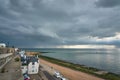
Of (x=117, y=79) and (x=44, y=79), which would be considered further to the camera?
(x=117, y=79)

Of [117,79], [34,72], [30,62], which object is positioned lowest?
[117,79]

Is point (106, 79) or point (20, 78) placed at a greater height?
point (20, 78)

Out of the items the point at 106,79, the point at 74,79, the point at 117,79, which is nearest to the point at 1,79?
the point at 74,79

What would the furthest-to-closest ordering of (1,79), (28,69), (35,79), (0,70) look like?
(28,69) < (0,70) < (35,79) < (1,79)

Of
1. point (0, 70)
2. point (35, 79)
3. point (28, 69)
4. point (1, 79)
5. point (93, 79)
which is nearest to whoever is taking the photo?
point (1, 79)

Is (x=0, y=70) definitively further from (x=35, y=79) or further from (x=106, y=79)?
(x=106, y=79)

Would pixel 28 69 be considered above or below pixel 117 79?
above

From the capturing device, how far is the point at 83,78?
54938 millimetres

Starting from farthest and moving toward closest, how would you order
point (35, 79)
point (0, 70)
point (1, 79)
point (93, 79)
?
point (93, 79)
point (0, 70)
point (35, 79)
point (1, 79)

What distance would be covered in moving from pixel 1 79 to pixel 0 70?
35.5 feet

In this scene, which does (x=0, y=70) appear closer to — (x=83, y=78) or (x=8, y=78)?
(x=8, y=78)

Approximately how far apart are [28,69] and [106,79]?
2835 centimetres

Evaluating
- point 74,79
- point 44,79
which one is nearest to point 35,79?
point 44,79

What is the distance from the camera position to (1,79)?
3606 centimetres
